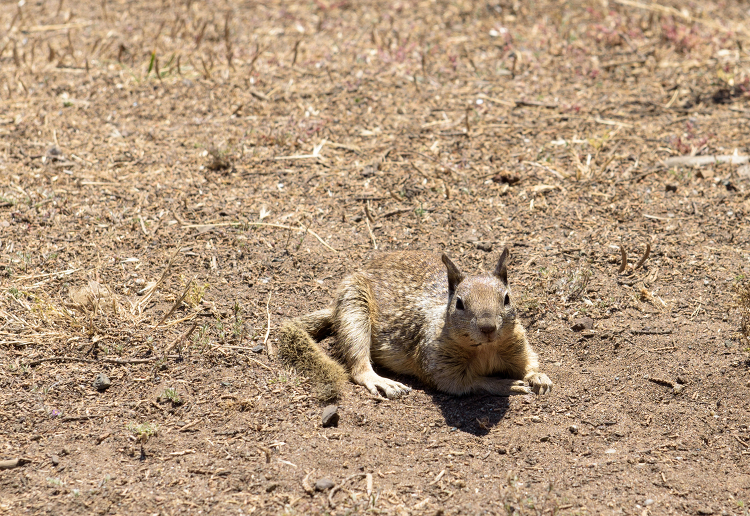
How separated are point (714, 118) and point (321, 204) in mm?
4294

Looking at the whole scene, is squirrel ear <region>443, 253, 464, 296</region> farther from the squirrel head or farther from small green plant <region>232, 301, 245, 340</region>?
small green plant <region>232, 301, 245, 340</region>

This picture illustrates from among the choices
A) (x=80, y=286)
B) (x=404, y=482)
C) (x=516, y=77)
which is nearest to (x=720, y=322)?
(x=404, y=482)

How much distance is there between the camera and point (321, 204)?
6824 mm

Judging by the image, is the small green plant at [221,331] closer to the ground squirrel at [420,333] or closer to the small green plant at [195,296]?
the small green plant at [195,296]

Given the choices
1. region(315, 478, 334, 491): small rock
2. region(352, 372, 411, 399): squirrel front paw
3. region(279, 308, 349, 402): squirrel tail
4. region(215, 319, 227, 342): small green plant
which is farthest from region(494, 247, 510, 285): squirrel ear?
region(215, 319, 227, 342): small green plant

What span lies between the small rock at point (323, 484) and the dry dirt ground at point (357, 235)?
0.06m

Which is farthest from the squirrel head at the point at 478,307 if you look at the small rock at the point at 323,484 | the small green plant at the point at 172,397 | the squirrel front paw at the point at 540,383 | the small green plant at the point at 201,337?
the small green plant at the point at 172,397

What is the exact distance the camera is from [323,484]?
4027 mm

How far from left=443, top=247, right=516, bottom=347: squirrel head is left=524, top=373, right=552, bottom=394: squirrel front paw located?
1.61ft

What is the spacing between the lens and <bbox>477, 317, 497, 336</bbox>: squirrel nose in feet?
14.8

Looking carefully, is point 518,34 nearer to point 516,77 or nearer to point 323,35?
point 516,77

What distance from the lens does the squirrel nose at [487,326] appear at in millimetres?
4519

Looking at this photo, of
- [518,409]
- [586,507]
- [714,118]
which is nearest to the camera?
[586,507]

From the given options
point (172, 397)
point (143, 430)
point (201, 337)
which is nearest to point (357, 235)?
point (201, 337)
